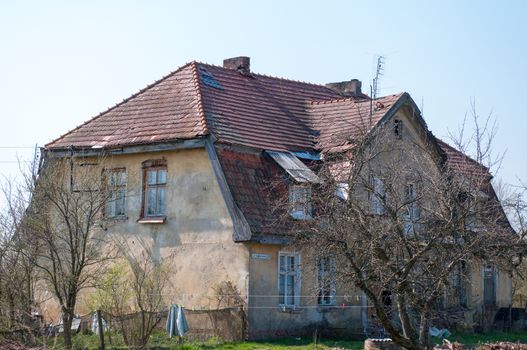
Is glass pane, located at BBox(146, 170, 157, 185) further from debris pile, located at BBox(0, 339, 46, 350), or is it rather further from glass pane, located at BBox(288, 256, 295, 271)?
debris pile, located at BBox(0, 339, 46, 350)

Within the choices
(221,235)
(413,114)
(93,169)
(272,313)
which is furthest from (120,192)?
(413,114)

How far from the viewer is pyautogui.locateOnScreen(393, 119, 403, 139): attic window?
29.3 m

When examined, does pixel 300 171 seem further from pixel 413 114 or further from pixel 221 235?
pixel 413 114

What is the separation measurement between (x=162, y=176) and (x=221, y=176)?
2.58m

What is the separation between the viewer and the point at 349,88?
36.2m

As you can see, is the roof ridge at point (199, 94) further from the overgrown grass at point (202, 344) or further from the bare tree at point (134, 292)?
the overgrown grass at point (202, 344)

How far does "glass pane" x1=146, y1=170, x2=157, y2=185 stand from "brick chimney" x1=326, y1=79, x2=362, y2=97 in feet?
35.9

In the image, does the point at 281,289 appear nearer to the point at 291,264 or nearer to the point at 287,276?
the point at 287,276

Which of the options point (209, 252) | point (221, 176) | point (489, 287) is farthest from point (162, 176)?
point (489, 287)

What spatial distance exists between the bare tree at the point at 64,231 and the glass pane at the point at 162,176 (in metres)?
3.02

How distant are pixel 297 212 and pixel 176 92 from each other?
5.94 meters

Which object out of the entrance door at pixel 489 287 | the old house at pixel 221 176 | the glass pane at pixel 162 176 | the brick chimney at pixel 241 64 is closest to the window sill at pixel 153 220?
the old house at pixel 221 176

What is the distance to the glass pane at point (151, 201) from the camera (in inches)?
1062

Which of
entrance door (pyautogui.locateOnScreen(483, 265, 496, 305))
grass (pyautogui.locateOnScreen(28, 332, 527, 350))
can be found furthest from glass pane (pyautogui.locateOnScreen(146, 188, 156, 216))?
entrance door (pyautogui.locateOnScreen(483, 265, 496, 305))
